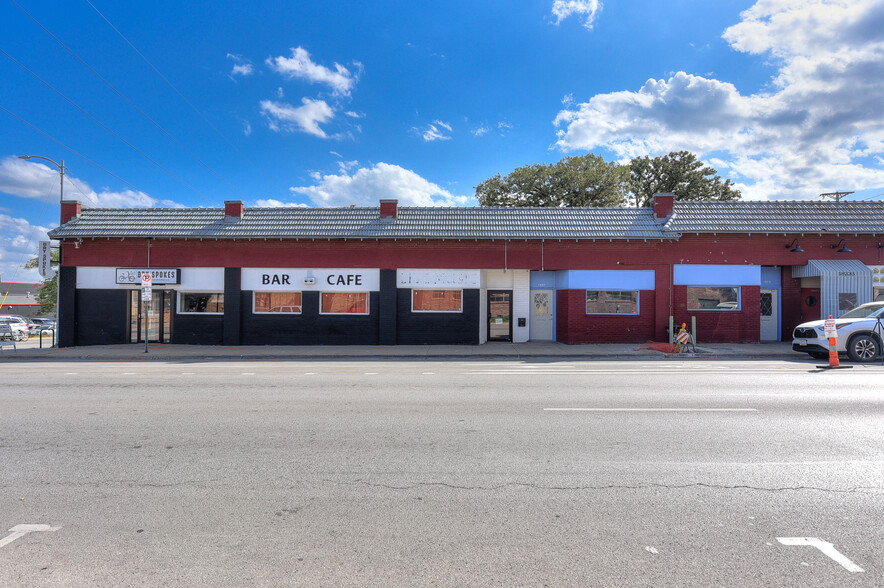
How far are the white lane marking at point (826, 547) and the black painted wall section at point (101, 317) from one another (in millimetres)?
22294

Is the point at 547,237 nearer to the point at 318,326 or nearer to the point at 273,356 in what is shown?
the point at 318,326

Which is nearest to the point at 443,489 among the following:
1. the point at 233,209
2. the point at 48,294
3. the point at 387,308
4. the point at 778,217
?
the point at 387,308

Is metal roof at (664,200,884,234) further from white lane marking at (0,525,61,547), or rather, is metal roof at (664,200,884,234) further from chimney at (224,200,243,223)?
white lane marking at (0,525,61,547)

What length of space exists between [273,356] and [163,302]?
279 inches

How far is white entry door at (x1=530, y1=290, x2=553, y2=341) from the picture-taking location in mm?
20297

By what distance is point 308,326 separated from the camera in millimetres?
19219

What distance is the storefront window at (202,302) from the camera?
63.8 ft

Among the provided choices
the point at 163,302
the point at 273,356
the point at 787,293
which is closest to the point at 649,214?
the point at 787,293

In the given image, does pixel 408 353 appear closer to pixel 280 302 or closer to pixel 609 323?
pixel 280 302

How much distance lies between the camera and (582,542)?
11.4ft

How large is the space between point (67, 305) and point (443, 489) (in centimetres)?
2129

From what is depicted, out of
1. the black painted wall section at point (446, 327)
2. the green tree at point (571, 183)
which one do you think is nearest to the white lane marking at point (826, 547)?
the black painted wall section at point (446, 327)

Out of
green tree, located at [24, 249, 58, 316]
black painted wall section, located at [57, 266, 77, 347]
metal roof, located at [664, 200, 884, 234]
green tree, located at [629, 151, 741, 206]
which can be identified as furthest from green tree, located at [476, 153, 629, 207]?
green tree, located at [24, 249, 58, 316]

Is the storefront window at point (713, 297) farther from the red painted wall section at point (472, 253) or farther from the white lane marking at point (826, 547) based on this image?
the white lane marking at point (826, 547)
